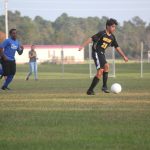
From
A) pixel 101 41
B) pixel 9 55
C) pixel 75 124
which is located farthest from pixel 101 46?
pixel 75 124

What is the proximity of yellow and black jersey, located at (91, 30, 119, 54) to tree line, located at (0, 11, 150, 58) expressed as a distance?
87310mm

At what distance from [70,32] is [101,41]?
140 m

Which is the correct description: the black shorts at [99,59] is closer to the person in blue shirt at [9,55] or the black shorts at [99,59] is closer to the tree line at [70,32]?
the person in blue shirt at [9,55]

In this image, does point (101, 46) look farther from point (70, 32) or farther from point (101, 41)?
point (70, 32)

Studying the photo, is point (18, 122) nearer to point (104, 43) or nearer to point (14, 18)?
point (104, 43)

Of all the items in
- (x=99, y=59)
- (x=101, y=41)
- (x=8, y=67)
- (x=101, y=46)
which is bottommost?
(x=8, y=67)

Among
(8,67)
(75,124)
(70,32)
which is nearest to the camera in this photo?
(75,124)

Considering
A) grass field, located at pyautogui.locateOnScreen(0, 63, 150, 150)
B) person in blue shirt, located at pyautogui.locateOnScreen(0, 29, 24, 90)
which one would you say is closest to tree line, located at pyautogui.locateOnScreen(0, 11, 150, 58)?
person in blue shirt, located at pyautogui.locateOnScreen(0, 29, 24, 90)

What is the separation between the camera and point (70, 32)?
156250 mm

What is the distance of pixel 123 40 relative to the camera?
129 meters

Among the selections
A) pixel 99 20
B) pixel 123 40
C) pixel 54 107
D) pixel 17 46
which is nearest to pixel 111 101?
pixel 54 107

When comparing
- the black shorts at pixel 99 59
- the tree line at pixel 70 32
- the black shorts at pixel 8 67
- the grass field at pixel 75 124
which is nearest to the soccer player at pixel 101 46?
the black shorts at pixel 99 59

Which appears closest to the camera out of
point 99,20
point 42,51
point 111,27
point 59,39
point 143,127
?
point 143,127

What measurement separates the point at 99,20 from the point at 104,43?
A: 6642 inches
